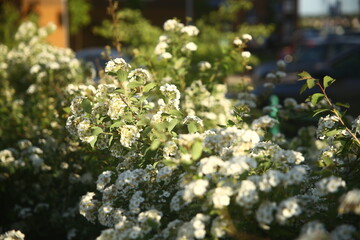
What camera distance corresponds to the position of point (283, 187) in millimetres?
2254

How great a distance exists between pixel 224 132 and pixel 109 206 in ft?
2.55

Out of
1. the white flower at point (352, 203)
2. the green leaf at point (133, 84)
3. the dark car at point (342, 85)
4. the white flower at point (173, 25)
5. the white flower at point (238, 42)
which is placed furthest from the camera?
the dark car at point (342, 85)

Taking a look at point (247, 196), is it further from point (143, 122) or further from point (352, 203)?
point (143, 122)

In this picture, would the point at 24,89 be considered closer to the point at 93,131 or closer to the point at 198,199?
the point at 93,131

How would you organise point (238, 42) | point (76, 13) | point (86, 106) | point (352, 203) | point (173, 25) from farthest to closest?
point (76, 13)
point (173, 25)
point (238, 42)
point (86, 106)
point (352, 203)

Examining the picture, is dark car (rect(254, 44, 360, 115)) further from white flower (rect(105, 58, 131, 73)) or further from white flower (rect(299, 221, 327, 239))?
white flower (rect(299, 221, 327, 239))

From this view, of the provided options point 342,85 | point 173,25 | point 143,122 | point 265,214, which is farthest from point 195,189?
point 342,85

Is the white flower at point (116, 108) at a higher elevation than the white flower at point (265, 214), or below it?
higher

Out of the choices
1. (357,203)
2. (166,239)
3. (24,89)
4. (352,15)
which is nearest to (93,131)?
(166,239)

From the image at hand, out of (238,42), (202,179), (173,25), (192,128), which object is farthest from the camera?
(173,25)

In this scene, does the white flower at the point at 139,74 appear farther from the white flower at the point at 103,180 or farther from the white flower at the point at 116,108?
the white flower at the point at 103,180

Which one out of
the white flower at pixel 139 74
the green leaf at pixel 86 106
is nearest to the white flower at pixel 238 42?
the white flower at pixel 139 74

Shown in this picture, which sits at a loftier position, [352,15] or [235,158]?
[352,15]

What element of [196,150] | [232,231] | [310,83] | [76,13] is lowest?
[232,231]
